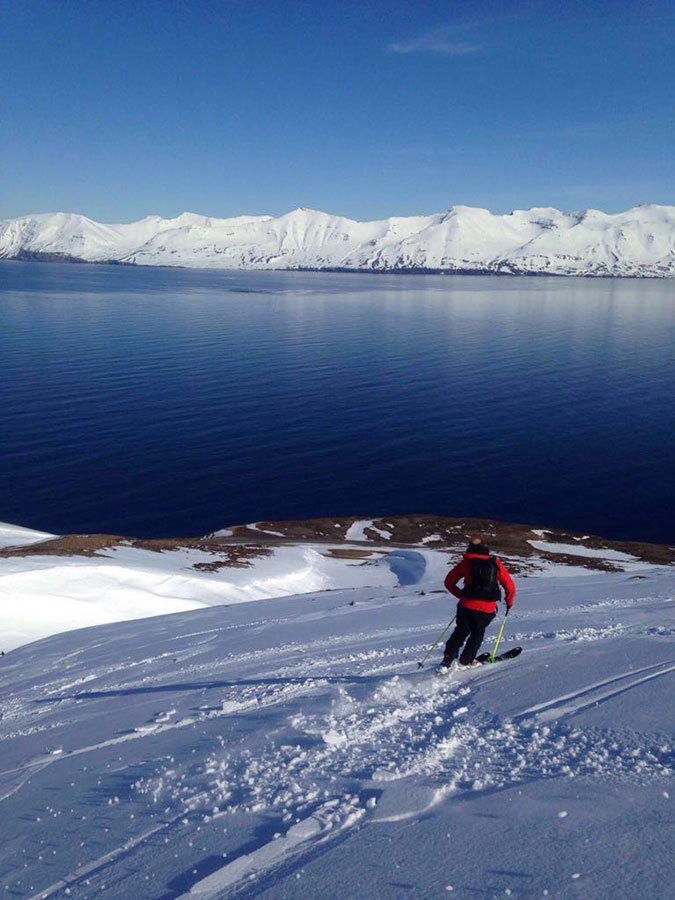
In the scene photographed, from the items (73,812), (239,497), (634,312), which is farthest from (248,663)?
(634,312)

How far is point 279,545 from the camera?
29.5 m

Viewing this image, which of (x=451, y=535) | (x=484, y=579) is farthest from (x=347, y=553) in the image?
(x=484, y=579)

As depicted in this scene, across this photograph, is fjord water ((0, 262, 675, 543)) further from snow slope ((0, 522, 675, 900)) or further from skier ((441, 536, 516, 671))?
skier ((441, 536, 516, 671))

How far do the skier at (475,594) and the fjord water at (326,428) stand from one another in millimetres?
30061

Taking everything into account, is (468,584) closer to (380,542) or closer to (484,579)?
(484,579)

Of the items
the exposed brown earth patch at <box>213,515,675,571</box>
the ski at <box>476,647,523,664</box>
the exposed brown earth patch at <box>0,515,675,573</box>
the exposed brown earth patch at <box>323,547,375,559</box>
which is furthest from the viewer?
the exposed brown earth patch at <box>213,515,675,571</box>

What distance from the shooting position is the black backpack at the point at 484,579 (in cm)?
854

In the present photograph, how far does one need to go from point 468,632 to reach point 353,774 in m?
3.24

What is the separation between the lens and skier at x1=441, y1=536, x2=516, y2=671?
856 centimetres

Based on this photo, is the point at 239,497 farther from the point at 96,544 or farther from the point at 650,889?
the point at 650,889

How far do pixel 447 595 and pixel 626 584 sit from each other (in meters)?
5.17

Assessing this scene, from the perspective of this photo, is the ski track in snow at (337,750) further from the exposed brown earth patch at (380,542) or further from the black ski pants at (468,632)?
the exposed brown earth patch at (380,542)

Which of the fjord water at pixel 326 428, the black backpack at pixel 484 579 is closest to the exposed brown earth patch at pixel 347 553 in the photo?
the fjord water at pixel 326 428

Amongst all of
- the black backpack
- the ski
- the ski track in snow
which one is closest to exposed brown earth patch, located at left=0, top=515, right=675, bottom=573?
the ski track in snow
